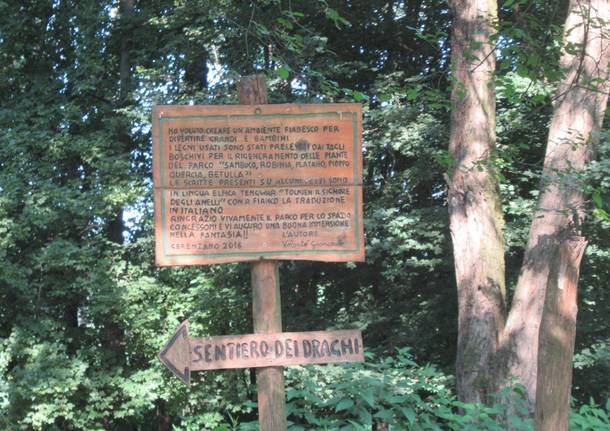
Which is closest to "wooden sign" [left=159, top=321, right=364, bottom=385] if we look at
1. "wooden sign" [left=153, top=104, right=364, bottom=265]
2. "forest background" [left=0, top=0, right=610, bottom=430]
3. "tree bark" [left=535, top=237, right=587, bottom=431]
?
"wooden sign" [left=153, top=104, right=364, bottom=265]

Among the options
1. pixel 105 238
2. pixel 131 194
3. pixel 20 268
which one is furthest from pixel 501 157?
pixel 20 268

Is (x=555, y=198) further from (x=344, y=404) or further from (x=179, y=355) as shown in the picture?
(x=179, y=355)

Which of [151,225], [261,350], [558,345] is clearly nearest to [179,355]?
[261,350]

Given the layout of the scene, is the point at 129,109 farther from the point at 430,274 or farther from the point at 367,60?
the point at 430,274

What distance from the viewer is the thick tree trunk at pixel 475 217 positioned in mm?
7133

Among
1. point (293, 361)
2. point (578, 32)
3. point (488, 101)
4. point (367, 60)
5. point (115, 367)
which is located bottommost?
point (115, 367)

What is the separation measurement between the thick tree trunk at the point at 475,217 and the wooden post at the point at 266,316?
357cm

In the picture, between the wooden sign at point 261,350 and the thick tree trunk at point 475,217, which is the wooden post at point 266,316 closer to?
the wooden sign at point 261,350

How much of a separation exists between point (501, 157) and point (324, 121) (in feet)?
10.9

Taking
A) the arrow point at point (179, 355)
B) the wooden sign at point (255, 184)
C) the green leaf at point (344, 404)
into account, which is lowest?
the green leaf at point (344, 404)

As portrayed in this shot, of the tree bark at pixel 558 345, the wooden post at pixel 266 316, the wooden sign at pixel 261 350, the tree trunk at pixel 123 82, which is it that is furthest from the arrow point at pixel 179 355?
the tree trunk at pixel 123 82

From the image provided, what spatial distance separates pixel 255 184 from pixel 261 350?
2.92 ft

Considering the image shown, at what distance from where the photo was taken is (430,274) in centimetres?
1123

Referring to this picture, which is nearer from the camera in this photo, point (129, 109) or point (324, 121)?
point (324, 121)
